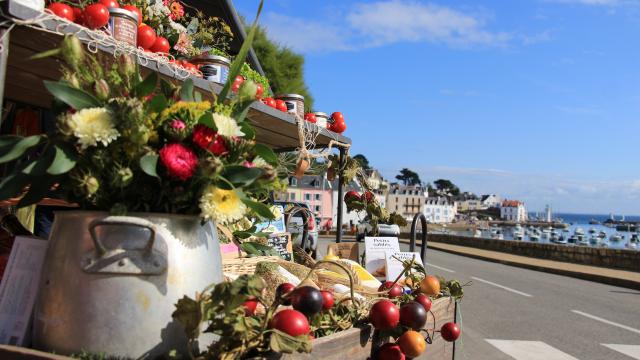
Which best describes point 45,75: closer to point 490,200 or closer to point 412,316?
point 412,316

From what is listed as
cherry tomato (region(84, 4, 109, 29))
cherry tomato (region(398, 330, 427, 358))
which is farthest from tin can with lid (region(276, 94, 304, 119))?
cherry tomato (region(398, 330, 427, 358))

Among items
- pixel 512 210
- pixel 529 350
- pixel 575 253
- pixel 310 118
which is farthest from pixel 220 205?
pixel 512 210

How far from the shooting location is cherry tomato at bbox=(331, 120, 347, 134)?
11.0 ft

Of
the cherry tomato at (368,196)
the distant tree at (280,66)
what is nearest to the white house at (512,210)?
the distant tree at (280,66)

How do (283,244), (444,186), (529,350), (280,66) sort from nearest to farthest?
(283,244), (529,350), (280,66), (444,186)

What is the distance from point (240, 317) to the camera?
45.0 inches

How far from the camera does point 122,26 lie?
6.30ft

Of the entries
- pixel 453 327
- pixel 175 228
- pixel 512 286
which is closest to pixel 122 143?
pixel 175 228

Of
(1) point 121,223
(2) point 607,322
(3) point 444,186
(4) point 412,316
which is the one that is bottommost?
(2) point 607,322

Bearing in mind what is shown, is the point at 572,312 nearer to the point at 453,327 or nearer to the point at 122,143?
the point at 453,327

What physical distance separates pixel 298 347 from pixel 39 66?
4.91 feet

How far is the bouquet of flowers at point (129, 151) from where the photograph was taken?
3.84 ft

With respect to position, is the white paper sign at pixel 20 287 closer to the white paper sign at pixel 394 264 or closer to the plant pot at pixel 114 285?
the plant pot at pixel 114 285

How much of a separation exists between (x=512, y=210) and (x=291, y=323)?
18560 cm
